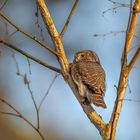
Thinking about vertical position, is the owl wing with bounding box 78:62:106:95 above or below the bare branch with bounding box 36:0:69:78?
below

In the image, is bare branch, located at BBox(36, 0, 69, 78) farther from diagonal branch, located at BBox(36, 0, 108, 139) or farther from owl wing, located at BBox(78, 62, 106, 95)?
owl wing, located at BBox(78, 62, 106, 95)

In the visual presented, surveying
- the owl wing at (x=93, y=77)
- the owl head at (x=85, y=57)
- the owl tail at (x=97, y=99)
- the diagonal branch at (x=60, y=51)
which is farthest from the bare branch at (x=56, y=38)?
the owl head at (x=85, y=57)

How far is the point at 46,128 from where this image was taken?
43.4 feet

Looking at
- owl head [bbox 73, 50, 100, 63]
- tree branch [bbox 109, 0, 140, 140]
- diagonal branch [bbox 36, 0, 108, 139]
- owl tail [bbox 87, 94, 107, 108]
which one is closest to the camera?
tree branch [bbox 109, 0, 140, 140]

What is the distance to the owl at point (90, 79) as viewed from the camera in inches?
232

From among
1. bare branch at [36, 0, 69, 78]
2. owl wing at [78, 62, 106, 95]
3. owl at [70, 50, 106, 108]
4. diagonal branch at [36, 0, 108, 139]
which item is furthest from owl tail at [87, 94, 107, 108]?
bare branch at [36, 0, 69, 78]

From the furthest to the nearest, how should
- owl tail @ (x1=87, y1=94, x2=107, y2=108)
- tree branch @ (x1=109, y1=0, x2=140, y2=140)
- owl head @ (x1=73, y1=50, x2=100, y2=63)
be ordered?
1. owl head @ (x1=73, y1=50, x2=100, y2=63)
2. owl tail @ (x1=87, y1=94, x2=107, y2=108)
3. tree branch @ (x1=109, y1=0, x2=140, y2=140)

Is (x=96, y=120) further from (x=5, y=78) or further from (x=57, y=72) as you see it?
(x=5, y=78)

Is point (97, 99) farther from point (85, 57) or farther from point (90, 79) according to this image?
point (85, 57)

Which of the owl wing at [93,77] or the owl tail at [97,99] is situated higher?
the owl wing at [93,77]

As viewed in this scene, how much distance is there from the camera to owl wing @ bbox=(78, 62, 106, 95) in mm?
6238

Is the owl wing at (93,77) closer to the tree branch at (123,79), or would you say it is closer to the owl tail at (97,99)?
the owl tail at (97,99)

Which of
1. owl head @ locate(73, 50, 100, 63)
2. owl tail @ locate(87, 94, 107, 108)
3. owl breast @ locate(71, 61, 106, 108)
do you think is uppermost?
owl head @ locate(73, 50, 100, 63)

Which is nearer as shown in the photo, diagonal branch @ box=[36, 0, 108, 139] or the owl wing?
diagonal branch @ box=[36, 0, 108, 139]
